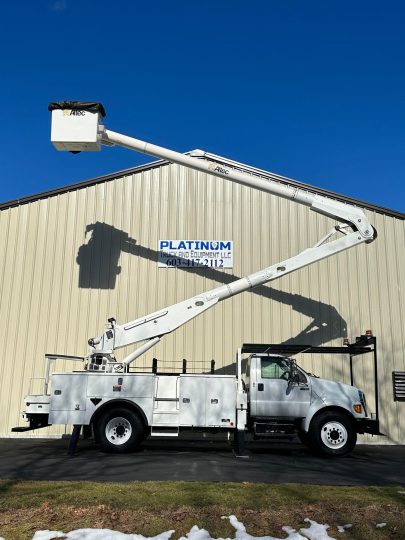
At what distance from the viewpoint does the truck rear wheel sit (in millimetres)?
12477

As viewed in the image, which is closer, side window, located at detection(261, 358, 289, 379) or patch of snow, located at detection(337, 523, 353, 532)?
patch of snow, located at detection(337, 523, 353, 532)

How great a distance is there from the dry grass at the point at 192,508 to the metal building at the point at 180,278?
360 inches

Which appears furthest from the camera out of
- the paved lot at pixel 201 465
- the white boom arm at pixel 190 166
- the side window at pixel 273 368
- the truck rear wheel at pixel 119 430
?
the white boom arm at pixel 190 166

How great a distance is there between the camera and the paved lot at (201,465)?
9156 millimetres

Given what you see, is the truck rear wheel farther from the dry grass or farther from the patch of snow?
the patch of snow

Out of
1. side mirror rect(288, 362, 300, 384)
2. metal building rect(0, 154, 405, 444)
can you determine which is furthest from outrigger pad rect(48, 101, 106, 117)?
side mirror rect(288, 362, 300, 384)

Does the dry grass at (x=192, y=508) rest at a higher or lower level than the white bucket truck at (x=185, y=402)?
lower

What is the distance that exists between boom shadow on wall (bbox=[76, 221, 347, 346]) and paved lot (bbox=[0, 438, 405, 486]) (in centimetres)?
398

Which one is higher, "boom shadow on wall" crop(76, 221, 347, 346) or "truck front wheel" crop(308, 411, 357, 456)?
"boom shadow on wall" crop(76, 221, 347, 346)

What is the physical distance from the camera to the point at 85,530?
575cm

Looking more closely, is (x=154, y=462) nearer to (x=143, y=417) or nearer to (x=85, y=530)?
(x=143, y=417)

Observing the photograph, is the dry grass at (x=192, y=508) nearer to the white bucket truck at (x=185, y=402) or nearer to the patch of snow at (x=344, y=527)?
the patch of snow at (x=344, y=527)

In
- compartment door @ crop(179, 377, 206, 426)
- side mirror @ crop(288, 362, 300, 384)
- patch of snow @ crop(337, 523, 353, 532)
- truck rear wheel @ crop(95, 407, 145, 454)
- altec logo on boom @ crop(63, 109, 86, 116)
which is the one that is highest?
altec logo on boom @ crop(63, 109, 86, 116)

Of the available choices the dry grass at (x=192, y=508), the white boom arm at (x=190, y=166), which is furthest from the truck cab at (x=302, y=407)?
the dry grass at (x=192, y=508)
